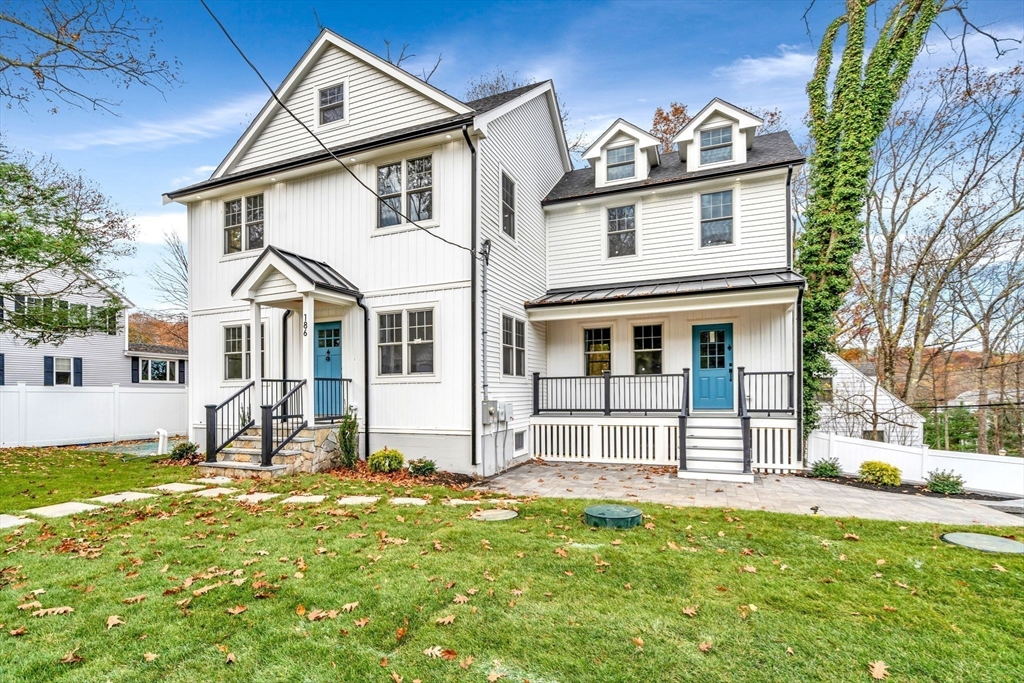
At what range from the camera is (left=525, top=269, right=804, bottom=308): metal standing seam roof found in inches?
401

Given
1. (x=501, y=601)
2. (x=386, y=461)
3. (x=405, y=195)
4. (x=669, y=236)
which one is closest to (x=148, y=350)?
(x=405, y=195)

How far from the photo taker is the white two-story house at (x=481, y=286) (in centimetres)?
967

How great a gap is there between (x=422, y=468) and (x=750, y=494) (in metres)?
5.39

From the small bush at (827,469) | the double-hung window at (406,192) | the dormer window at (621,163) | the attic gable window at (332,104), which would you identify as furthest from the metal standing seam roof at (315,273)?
the small bush at (827,469)

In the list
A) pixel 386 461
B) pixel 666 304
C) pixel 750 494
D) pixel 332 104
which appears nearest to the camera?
pixel 750 494

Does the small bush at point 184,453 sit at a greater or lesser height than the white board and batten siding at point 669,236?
lesser

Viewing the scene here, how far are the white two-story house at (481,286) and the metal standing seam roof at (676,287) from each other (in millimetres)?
57

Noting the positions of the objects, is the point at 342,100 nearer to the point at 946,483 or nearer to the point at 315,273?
the point at 315,273

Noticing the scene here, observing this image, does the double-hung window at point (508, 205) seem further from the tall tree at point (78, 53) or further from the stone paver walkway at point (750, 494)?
the tall tree at point (78, 53)

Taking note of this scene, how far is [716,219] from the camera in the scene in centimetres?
1177

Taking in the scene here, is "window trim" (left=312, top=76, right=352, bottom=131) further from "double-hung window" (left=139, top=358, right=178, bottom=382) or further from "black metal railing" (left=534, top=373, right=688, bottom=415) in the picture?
"double-hung window" (left=139, top=358, right=178, bottom=382)

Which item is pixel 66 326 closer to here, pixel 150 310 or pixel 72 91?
pixel 72 91

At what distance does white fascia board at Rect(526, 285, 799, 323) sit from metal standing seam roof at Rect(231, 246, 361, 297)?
4058mm

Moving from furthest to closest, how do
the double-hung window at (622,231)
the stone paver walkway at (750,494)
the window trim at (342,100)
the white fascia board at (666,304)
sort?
the double-hung window at (622,231) → the window trim at (342,100) → the white fascia board at (666,304) → the stone paver walkway at (750,494)
